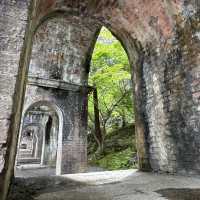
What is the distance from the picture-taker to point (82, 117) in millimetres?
9664

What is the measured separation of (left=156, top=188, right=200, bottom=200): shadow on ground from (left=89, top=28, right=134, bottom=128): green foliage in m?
8.60

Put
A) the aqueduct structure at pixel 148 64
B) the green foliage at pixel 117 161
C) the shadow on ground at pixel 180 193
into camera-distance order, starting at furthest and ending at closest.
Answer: the green foliage at pixel 117 161, the shadow on ground at pixel 180 193, the aqueduct structure at pixel 148 64

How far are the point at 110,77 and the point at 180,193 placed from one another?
31.2 ft

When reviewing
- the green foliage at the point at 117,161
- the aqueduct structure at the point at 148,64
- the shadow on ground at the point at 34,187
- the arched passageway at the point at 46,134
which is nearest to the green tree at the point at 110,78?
the green foliage at the point at 117,161

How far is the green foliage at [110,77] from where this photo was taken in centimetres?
1180

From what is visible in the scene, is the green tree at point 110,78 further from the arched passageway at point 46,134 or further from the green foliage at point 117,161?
the arched passageway at point 46,134

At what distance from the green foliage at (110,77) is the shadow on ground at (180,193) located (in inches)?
338

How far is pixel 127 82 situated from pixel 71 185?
1113 centimetres

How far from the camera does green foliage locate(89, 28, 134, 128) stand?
11797 millimetres

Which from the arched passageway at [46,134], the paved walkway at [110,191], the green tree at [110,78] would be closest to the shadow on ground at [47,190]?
the paved walkway at [110,191]

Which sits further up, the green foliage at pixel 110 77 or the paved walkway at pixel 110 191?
the green foliage at pixel 110 77

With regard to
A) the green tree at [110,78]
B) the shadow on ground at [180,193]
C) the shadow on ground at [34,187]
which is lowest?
the shadow on ground at [180,193]

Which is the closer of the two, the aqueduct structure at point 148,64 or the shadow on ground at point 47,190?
the aqueduct structure at point 148,64

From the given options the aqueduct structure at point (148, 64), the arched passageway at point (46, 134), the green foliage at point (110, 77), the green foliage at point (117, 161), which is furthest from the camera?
the arched passageway at point (46, 134)
